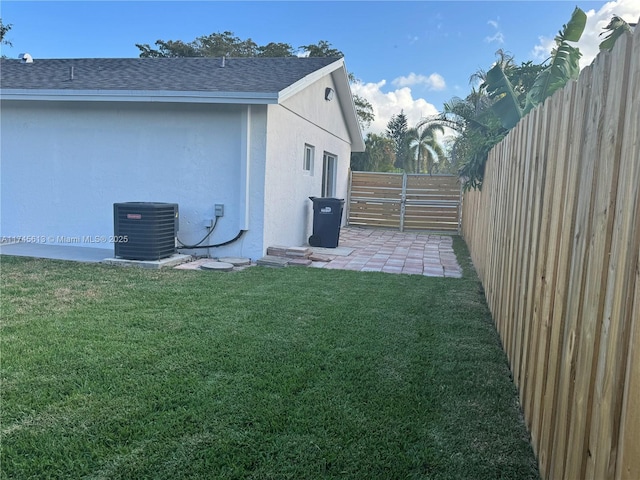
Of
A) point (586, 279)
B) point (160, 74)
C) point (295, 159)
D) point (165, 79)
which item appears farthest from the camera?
point (295, 159)

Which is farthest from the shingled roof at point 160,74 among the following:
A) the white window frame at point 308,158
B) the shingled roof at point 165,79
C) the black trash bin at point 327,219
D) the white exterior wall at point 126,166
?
the black trash bin at point 327,219

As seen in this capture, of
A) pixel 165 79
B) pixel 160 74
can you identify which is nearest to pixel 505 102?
pixel 165 79

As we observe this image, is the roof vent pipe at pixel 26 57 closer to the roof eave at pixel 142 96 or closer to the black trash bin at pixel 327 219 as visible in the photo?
the roof eave at pixel 142 96

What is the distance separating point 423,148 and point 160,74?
20.0m

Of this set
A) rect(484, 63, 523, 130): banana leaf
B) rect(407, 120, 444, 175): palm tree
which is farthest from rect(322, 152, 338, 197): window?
rect(407, 120, 444, 175): palm tree

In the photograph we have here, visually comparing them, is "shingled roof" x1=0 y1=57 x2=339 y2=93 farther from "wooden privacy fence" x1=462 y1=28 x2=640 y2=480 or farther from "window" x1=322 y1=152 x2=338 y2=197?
"wooden privacy fence" x1=462 y1=28 x2=640 y2=480

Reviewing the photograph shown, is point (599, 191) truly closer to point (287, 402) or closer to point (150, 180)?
point (287, 402)

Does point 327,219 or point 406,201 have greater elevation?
point 406,201

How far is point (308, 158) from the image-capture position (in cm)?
1114

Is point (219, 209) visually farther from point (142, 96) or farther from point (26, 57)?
point (26, 57)

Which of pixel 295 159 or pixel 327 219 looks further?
pixel 327 219

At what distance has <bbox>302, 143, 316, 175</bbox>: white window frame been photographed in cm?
1078

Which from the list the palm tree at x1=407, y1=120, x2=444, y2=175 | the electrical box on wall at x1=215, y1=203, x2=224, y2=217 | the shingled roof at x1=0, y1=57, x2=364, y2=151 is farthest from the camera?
the palm tree at x1=407, y1=120, x2=444, y2=175

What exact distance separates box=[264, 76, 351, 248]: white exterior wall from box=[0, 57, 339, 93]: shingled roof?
51 cm
